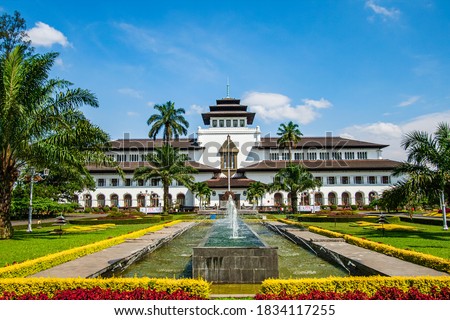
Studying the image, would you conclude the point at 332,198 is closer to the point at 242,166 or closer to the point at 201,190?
the point at 242,166

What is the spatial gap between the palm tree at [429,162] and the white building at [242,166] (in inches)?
1506

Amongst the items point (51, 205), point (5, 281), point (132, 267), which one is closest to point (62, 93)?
point (132, 267)

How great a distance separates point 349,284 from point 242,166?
185 feet

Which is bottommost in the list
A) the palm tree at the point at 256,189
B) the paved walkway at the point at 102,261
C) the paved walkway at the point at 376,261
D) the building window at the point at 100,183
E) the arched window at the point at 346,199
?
the paved walkway at the point at 376,261

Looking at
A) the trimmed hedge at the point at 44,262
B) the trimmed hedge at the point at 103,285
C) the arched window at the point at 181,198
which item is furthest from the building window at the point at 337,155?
the trimmed hedge at the point at 103,285

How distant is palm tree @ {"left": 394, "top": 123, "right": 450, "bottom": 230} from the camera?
1870 centimetres

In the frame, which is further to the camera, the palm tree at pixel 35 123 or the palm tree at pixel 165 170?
the palm tree at pixel 165 170

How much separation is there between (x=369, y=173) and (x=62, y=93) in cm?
5244

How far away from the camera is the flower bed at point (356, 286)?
6855mm

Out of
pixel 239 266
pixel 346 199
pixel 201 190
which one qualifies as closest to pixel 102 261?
pixel 239 266

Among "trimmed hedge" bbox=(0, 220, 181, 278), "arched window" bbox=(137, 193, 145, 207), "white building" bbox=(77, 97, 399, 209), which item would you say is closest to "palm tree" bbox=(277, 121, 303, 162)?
"white building" bbox=(77, 97, 399, 209)

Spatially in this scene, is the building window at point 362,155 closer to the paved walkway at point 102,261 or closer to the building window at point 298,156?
the building window at point 298,156

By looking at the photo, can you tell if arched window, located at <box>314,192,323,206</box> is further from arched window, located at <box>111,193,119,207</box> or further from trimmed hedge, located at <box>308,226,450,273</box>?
trimmed hedge, located at <box>308,226,450,273</box>

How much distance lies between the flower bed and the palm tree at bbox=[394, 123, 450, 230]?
12.4 metres
